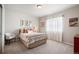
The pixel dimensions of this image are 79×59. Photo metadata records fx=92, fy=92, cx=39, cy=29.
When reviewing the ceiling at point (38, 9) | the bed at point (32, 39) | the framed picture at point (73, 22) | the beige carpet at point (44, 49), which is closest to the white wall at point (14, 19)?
the ceiling at point (38, 9)

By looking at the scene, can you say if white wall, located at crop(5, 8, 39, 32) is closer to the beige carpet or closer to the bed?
the bed

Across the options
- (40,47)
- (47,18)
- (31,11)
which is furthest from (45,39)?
(31,11)

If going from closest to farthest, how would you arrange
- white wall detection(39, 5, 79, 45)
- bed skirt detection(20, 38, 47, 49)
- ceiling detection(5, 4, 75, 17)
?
ceiling detection(5, 4, 75, 17), white wall detection(39, 5, 79, 45), bed skirt detection(20, 38, 47, 49)

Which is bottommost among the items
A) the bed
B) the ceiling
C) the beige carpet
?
the beige carpet

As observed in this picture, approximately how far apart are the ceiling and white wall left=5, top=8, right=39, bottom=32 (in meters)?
0.08

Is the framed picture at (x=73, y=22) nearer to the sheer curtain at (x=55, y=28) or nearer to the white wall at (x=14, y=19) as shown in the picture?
the sheer curtain at (x=55, y=28)

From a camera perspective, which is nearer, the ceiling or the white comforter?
the ceiling

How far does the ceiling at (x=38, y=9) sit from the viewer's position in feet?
6.68

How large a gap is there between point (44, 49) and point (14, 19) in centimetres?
103

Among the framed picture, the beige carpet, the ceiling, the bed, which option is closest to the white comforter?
the bed

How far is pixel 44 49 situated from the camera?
2232 millimetres

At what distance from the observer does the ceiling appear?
6.68 feet

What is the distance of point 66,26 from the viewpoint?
236 centimetres

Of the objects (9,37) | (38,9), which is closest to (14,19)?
(9,37)
